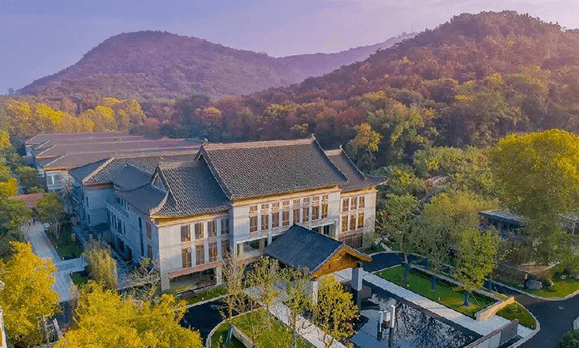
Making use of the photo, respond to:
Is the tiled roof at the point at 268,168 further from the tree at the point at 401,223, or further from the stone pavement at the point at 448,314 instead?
the stone pavement at the point at 448,314

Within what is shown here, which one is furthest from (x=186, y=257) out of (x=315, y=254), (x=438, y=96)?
(x=438, y=96)

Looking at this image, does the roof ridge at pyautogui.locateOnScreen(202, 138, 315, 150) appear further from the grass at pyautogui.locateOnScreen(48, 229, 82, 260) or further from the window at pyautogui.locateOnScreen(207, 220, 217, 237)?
the grass at pyautogui.locateOnScreen(48, 229, 82, 260)

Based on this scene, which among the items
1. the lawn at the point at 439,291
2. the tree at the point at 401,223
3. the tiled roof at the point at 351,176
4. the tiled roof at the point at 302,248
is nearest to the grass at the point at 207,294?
the tiled roof at the point at 302,248

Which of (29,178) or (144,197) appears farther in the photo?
(29,178)

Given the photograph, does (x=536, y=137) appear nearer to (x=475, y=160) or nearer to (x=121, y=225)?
(x=475, y=160)

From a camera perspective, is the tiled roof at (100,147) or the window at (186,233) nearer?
the window at (186,233)

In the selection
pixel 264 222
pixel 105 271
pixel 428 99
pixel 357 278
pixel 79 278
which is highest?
pixel 428 99

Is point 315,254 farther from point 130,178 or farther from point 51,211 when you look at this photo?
point 51,211
